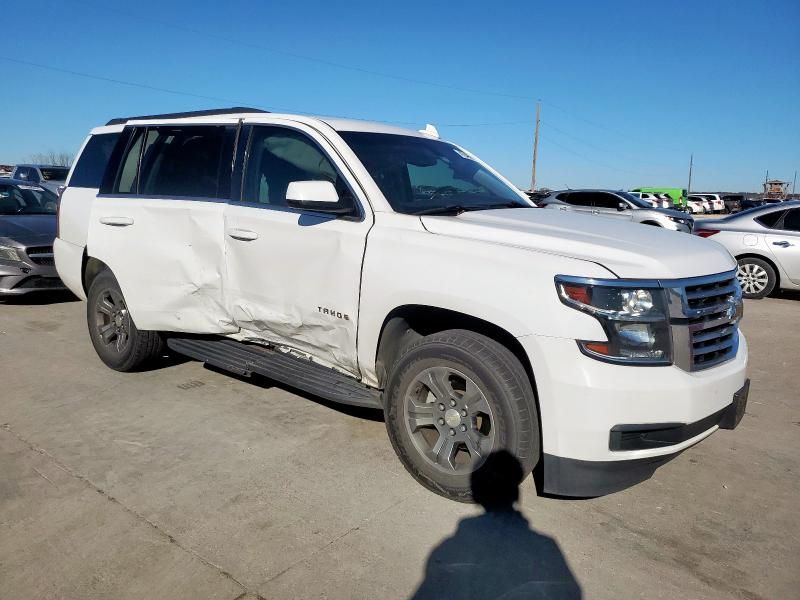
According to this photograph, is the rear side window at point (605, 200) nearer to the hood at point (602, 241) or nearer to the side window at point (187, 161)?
the hood at point (602, 241)

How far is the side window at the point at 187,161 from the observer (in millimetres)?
4410

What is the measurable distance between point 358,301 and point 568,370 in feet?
4.18

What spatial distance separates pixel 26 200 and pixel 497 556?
9.41 meters

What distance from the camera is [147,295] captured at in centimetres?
468

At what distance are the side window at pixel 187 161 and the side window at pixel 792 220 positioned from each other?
8.81m

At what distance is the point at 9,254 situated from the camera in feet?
26.6

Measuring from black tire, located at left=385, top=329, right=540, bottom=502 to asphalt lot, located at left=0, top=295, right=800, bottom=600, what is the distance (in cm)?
19

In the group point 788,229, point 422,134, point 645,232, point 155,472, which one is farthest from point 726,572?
point 788,229

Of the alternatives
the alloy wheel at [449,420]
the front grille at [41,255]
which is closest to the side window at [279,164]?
the alloy wheel at [449,420]

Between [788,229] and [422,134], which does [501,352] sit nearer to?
[422,134]

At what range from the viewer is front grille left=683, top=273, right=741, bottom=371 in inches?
113

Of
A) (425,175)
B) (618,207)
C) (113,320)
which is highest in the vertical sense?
(425,175)

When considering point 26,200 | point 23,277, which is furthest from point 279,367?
point 26,200

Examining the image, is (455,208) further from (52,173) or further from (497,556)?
(52,173)
